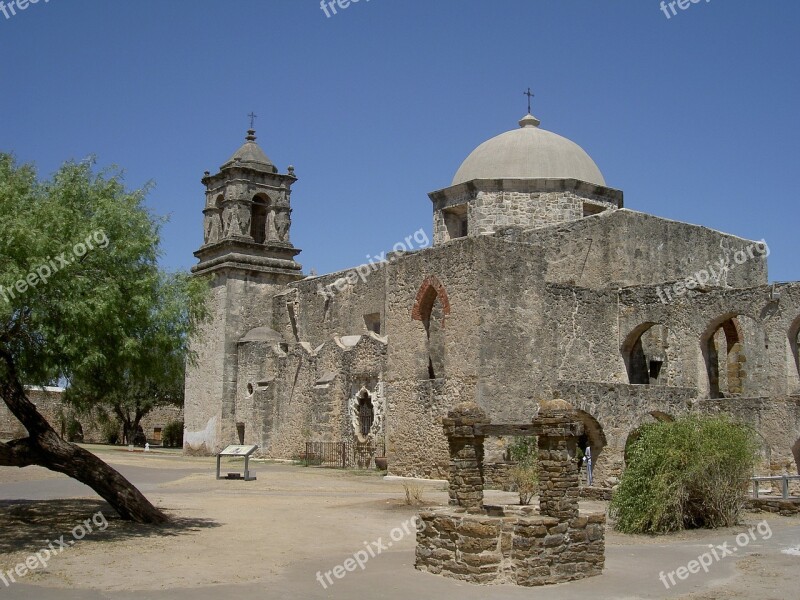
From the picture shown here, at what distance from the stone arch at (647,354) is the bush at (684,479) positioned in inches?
321

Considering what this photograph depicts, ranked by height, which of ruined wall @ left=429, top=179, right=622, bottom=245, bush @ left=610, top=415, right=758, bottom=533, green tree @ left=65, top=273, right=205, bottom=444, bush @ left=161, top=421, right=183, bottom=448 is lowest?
bush @ left=610, top=415, right=758, bottom=533

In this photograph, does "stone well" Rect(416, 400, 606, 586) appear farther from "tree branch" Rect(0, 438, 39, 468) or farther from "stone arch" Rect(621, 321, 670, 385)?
"stone arch" Rect(621, 321, 670, 385)

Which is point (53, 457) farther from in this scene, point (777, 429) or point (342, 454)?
point (342, 454)

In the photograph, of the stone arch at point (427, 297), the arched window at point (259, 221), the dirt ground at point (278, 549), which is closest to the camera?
the dirt ground at point (278, 549)

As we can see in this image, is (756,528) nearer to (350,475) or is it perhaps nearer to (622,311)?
(622,311)

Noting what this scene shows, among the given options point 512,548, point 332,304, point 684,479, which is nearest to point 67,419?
point 332,304

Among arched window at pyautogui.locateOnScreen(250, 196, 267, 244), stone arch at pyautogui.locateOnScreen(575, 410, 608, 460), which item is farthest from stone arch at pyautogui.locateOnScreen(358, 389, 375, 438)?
arched window at pyautogui.locateOnScreen(250, 196, 267, 244)

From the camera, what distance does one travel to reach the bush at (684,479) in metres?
13.5

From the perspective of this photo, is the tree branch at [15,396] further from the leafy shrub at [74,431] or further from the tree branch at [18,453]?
the leafy shrub at [74,431]

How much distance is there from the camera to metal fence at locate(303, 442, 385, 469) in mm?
26203

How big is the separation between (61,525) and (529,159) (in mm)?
18769

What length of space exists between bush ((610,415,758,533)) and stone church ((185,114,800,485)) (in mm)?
5084

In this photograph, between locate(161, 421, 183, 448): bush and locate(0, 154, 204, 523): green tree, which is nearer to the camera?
locate(0, 154, 204, 523): green tree

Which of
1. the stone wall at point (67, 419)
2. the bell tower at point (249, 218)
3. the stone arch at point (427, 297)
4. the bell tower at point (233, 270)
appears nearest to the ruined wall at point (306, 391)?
the bell tower at point (233, 270)
